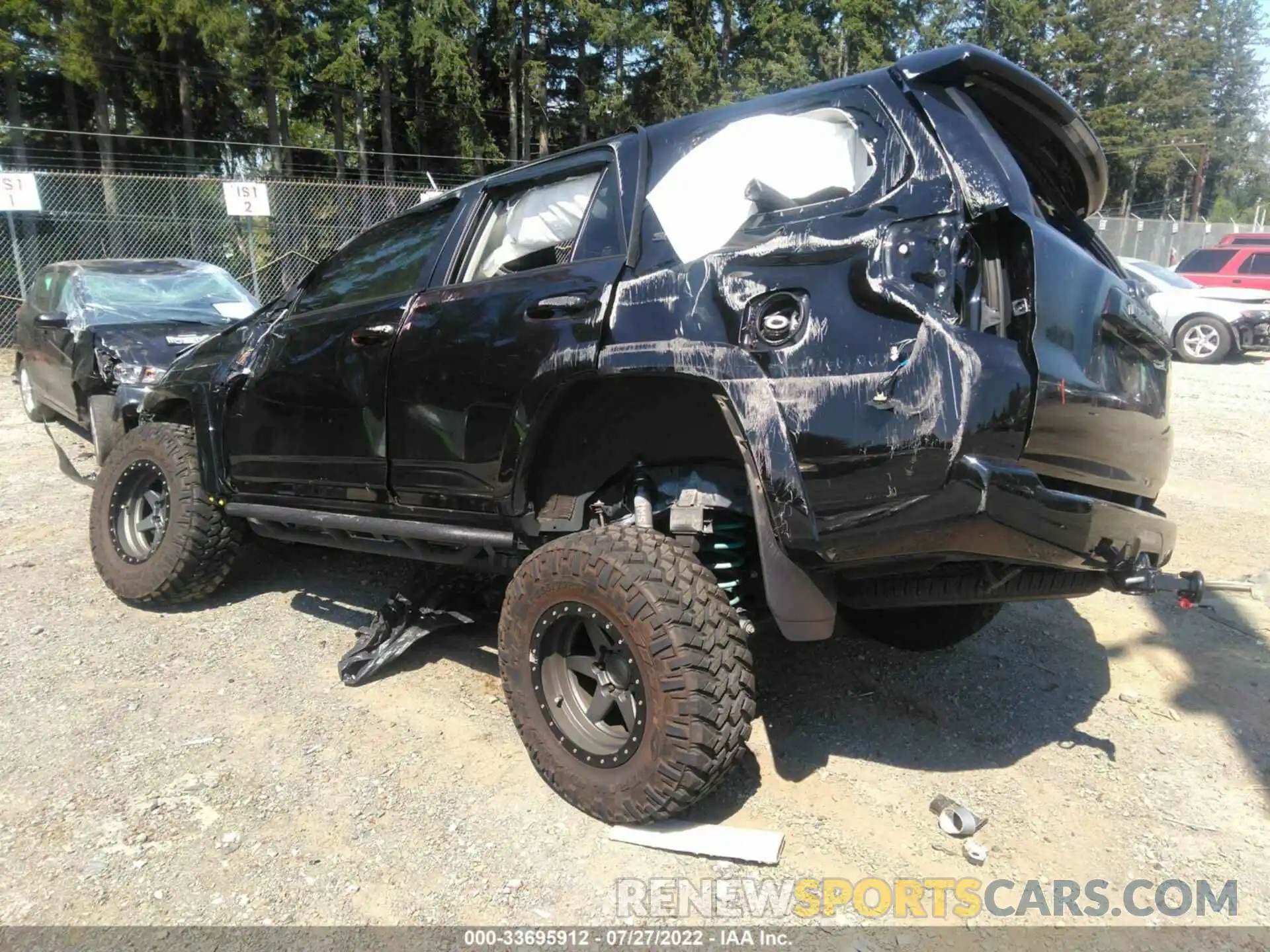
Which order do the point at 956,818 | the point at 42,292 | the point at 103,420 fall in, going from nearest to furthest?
the point at 956,818 → the point at 103,420 → the point at 42,292

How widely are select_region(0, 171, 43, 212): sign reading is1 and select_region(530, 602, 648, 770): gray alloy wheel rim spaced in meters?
12.7

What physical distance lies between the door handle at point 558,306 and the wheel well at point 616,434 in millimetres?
234

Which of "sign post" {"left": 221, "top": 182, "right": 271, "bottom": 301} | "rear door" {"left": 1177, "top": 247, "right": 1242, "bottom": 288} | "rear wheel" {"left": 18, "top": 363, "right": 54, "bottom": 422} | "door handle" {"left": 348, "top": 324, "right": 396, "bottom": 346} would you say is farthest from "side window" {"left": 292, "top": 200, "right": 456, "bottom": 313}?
"rear door" {"left": 1177, "top": 247, "right": 1242, "bottom": 288}

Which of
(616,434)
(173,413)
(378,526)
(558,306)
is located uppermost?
(558,306)

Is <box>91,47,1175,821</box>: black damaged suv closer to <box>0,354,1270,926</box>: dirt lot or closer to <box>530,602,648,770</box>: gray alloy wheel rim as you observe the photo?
<box>530,602,648,770</box>: gray alloy wheel rim

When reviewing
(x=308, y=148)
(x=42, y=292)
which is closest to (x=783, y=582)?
(x=42, y=292)

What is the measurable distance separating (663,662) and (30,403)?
951cm

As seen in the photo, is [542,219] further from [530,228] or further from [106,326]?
[106,326]

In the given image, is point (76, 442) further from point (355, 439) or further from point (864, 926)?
point (864, 926)

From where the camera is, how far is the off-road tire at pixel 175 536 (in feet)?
14.3

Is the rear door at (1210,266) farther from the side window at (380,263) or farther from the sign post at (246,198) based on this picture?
the side window at (380,263)

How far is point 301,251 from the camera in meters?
15.8

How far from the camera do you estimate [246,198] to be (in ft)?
42.7

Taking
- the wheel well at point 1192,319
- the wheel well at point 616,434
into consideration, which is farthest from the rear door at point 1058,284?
the wheel well at point 1192,319
